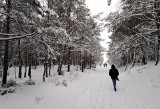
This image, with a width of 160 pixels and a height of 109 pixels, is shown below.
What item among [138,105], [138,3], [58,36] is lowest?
[138,105]

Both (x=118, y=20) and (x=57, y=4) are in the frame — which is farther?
(x=57, y=4)

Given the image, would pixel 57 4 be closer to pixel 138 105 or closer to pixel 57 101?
pixel 57 101

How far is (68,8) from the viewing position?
21.4 m

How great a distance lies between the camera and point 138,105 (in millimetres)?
7973

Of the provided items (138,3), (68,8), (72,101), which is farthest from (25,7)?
(68,8)

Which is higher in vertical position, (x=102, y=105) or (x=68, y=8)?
(x=68, y=8)

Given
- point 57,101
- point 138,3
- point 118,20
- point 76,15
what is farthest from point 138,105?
point 76,15

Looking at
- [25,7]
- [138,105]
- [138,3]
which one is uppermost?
[138,3]

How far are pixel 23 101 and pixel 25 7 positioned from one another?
4.80 m

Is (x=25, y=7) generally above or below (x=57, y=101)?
above

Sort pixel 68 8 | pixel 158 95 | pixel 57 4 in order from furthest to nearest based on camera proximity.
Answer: pixel 68 8
pixel 57 4
pixel 158 95

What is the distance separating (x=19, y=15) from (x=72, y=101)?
514 centimetres

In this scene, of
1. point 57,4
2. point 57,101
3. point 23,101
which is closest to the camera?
point 23,101

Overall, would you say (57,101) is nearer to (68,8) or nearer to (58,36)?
(58,36)
